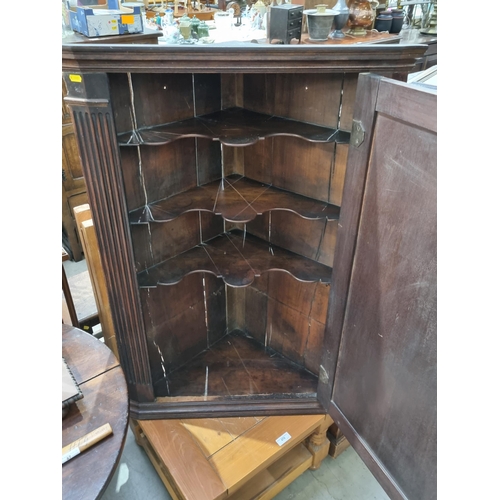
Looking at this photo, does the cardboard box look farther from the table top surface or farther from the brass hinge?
the table top surface

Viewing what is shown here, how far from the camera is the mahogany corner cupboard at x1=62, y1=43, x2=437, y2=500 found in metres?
1.08

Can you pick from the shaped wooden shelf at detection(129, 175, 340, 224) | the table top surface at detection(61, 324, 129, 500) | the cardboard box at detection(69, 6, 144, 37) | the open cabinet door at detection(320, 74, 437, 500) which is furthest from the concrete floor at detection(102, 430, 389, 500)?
the cardboard box at detection(69, 6, 144, 37)

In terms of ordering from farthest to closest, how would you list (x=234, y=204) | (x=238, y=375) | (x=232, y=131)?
(x=238, y=375)
(x=234, y=204)
(x=232, y=131)

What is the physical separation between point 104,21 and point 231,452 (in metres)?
1.63

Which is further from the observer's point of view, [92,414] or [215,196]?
[215,196]

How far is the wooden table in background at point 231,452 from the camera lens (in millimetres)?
1577

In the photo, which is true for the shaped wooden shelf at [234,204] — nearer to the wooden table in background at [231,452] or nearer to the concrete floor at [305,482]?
the wooden table in background at [231,452]

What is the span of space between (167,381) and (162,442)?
305 millimetres

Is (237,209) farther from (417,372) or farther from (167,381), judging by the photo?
(167,381)

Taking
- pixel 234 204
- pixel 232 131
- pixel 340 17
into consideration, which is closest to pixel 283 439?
pixel 234 204

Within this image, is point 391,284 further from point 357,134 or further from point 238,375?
point 238,375

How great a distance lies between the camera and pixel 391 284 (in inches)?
44.6

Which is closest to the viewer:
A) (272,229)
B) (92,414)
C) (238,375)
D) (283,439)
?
(92,414)
